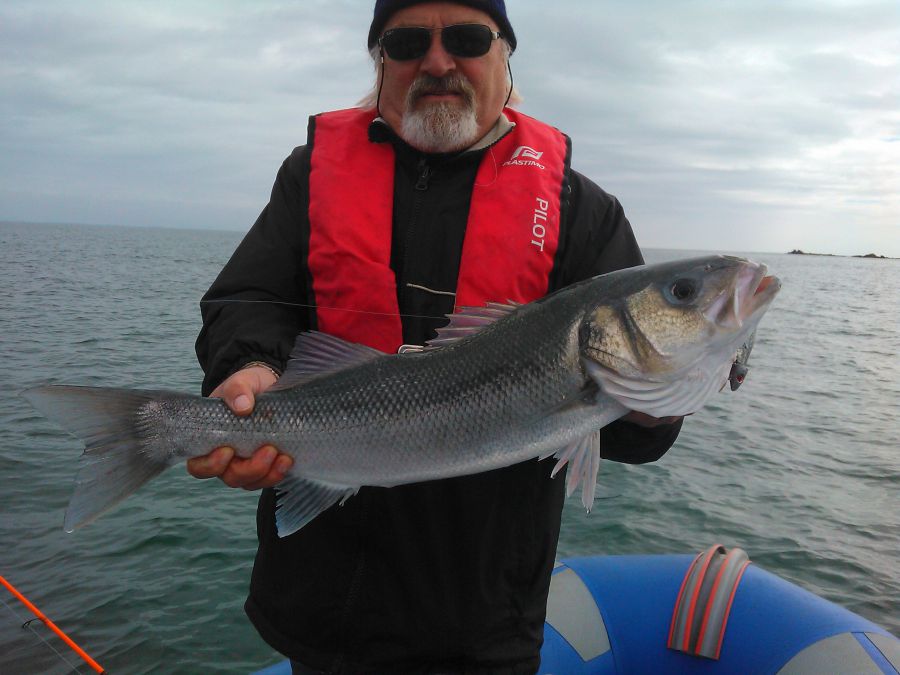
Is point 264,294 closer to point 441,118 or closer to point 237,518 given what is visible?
point 441,118

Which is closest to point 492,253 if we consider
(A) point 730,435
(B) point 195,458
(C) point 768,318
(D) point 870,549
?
(B) point 195,458

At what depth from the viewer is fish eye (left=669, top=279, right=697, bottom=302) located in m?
2.88

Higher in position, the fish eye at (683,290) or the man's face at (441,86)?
the man's face at (441,86)

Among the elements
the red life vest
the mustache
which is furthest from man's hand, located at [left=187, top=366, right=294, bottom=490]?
the mustache

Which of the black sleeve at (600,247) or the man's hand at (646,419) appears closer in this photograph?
the man's hand at (646,419)

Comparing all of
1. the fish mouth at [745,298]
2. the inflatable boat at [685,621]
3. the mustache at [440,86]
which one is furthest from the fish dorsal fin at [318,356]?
the inflatable boat at [685,621]

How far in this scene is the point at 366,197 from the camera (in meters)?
3.55

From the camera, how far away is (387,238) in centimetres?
349

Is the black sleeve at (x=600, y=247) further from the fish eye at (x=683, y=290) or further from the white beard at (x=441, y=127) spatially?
the white beard at (x=441, y=127)

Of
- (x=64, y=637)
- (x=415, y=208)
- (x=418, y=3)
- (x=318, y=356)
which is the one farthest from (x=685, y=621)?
(x=64, y=637)

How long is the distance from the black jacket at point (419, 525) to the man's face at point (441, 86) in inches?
5.4

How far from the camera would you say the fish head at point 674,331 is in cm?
281

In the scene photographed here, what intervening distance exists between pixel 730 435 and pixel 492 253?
493 inches

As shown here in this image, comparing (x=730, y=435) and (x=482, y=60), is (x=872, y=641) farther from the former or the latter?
(x=730, y=435)
